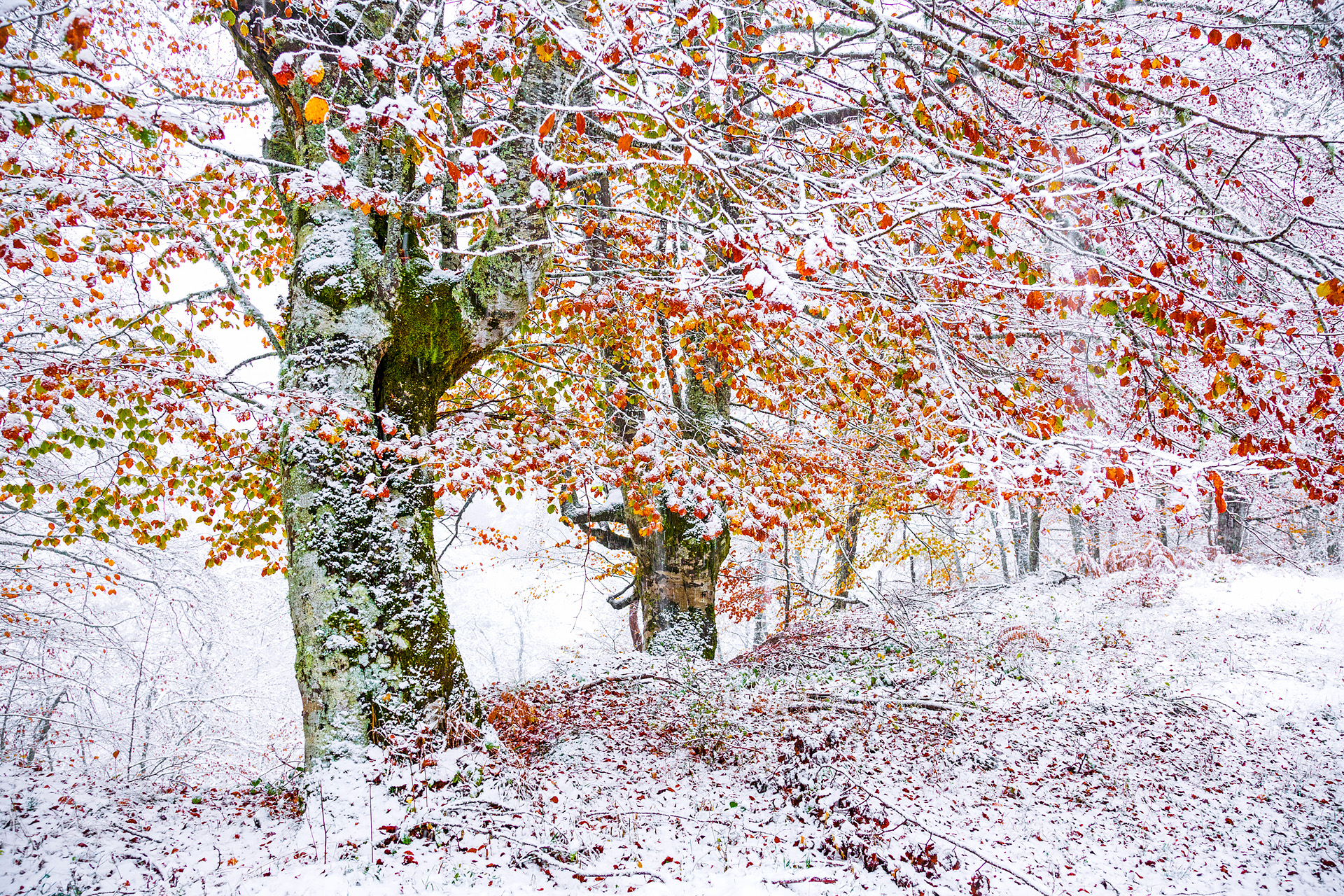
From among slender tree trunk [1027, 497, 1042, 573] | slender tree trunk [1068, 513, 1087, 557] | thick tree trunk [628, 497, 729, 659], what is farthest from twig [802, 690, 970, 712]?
slender tree trunk [1068, 513, 1087, 557]

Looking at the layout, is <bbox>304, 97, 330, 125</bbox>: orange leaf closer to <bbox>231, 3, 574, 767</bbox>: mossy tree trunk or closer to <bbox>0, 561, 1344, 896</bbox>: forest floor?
<bbox>231, 3, 574, 767</bbox>: mossy tree trunk

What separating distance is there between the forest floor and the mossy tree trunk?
58cm

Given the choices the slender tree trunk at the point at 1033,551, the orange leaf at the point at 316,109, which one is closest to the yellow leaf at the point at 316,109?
the orange leaf at the point at 316,109

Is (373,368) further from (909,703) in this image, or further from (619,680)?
(909,703)

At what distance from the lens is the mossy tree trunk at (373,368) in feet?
14.2

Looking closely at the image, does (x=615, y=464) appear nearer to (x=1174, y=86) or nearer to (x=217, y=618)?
(x=1174, y=86)

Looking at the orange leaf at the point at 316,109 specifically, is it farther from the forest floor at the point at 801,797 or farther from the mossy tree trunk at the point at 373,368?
the forest floor at the point at 801,797

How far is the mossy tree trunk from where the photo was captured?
432cm

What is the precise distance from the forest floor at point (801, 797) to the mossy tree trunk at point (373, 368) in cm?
58

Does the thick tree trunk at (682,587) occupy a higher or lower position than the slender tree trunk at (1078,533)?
higher

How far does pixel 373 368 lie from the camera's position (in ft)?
15.9

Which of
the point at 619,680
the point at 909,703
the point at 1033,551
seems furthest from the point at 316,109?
the point at 1033,551

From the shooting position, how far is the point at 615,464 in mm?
6754

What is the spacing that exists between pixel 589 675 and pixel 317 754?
4.35 metres
